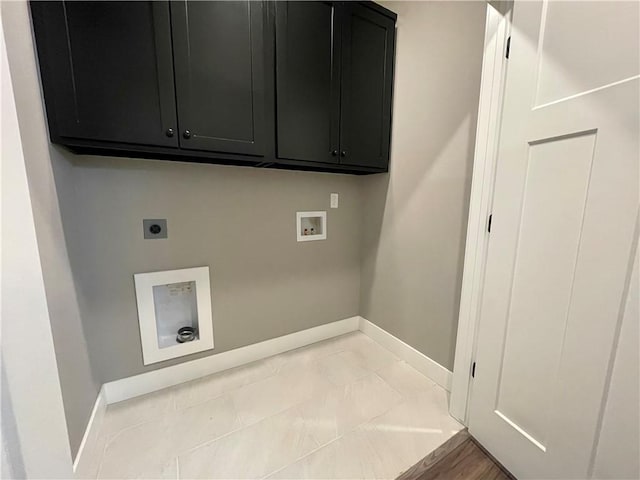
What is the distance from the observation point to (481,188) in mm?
1315

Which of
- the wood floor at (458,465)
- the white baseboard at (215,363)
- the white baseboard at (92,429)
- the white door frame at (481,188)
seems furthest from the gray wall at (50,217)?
the white door frame at (481,188)

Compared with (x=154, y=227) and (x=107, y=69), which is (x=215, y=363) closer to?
(x=154, y=227)

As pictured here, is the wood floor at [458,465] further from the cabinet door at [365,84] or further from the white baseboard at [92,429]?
the cabinet door at [365,84]

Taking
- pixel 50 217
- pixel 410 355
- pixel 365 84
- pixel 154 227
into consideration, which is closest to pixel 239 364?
pixel 154 227

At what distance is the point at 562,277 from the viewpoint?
3.30 feet

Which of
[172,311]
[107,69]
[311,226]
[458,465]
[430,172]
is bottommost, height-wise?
[458,465]

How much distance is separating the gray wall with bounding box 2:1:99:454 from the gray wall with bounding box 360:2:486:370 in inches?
75.0

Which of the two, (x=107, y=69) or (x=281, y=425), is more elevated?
(x=107, y=69)

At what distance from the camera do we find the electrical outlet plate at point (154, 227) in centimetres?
158

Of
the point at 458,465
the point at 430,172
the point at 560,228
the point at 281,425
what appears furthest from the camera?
the point at 430,172

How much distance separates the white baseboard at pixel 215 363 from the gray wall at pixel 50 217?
0.26 meters

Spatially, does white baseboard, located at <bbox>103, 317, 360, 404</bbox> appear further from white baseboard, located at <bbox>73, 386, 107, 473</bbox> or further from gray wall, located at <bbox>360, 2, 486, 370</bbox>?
gray wall, located at <bbox>360, 2, 486, 370</bbox>

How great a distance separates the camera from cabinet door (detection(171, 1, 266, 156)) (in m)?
1.25

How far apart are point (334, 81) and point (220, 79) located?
2.31ft
